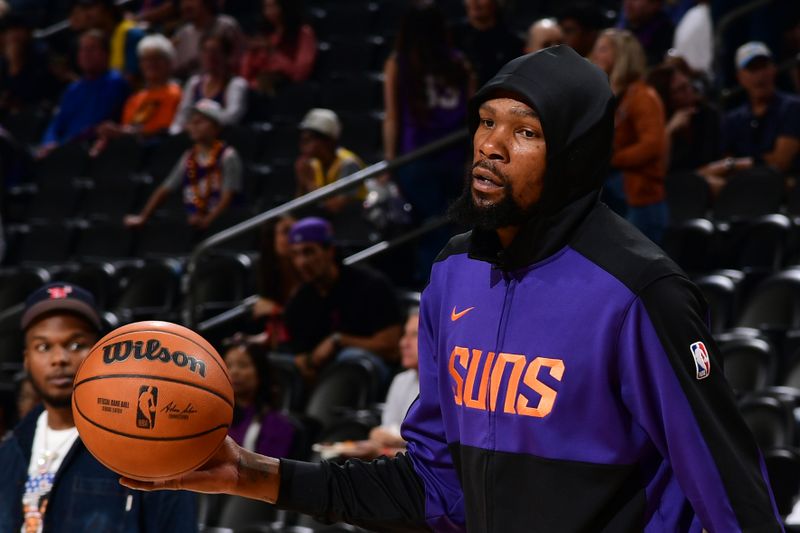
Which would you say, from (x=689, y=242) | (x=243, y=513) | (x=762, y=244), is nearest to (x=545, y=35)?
(x=689, y=242)

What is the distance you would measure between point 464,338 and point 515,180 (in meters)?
0.31

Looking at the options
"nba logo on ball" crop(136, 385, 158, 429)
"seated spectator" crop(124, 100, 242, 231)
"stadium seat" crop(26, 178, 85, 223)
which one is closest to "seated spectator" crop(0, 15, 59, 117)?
"stadium seat" crop(26, 178, 85, 223)

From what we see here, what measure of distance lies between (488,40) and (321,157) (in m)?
1.38

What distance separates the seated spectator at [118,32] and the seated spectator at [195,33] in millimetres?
359

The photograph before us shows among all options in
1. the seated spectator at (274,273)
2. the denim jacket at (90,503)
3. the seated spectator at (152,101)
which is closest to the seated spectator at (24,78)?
the seated spectator at (152,101)

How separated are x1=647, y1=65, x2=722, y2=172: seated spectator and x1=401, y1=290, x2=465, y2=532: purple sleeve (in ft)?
18.5

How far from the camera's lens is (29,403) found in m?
6.52

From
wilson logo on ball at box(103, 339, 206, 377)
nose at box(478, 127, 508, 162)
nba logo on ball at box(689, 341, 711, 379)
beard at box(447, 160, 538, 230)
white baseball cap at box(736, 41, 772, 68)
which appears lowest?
wilson logo on ball at box(103, 339, 206, 377)

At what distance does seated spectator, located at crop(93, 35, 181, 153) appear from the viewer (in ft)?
34.3

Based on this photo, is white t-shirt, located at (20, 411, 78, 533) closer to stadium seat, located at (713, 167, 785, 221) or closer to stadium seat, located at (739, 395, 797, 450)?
stadium seat, located at (739, 395, 797, 450)

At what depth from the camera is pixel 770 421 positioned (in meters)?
5.42

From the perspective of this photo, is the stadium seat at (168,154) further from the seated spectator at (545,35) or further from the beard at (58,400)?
the beard at (58,400)

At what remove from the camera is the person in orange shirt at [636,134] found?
700 centimetres

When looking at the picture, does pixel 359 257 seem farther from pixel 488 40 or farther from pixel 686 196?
pixel 686 196
